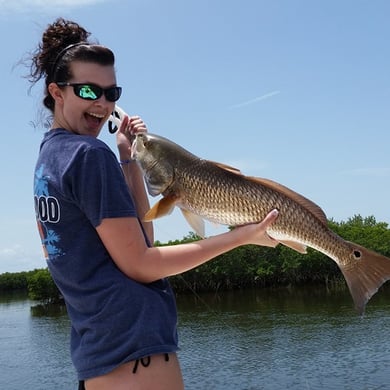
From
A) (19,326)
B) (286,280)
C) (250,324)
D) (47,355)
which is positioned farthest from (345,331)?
(286,280)

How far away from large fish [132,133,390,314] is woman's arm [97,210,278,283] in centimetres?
29

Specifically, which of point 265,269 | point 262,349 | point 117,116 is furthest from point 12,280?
point 117,116

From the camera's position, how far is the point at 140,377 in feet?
7.80

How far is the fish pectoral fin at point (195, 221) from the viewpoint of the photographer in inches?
116

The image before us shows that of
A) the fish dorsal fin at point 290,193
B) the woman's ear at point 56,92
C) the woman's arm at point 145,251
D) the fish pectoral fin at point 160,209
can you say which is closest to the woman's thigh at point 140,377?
the woman's arm at point 145,251

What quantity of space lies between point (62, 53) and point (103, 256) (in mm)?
1004

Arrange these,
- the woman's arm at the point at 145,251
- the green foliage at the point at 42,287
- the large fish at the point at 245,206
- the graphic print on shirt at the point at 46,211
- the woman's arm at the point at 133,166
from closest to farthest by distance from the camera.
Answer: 1. the woman's arm at the point at 145,251
2. the graphic print on shirt at the point at 46,211
3. the large fish at the point at 245,206
4. the woman's arm at the point at 133,166
5. the green foliage at the point at 42,287

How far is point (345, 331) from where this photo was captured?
138ft

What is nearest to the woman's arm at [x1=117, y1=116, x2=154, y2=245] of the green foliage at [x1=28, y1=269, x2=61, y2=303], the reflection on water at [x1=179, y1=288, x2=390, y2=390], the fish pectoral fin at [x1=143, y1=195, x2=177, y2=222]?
the fish pectoral fin at [x1=143, y1=195, x2=177, y2=222]

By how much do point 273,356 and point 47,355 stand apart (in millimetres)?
18688

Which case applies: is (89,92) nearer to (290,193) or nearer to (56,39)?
(56,39)

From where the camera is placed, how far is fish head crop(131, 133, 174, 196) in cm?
294

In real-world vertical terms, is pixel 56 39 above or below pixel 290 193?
above

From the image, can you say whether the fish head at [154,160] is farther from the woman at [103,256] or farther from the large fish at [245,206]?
the woman at [103,256]
